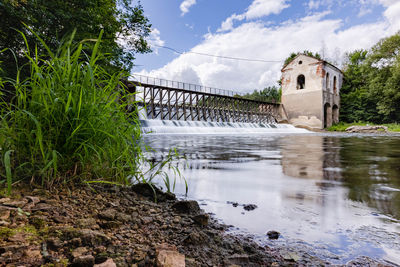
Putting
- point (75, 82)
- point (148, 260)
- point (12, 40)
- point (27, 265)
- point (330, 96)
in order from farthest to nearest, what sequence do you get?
point (330, 96) < point (12, 40) < point (75, 82) < point (148, 260) < point (27, 265)

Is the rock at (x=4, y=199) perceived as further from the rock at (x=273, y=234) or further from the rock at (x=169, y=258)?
the rock at (x=273, y=234)

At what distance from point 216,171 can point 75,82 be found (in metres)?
1.44

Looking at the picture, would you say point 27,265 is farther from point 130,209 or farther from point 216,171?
point 216,171

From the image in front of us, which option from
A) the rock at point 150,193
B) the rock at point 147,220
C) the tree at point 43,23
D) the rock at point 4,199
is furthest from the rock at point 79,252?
the tree at point 43,23

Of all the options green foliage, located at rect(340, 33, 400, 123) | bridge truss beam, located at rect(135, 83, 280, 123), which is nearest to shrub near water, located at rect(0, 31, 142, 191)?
bridge truss beam, located at rect(135, 83, 280, 123)

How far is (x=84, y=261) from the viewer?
561mm

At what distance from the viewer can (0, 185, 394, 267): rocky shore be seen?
1.93 feet

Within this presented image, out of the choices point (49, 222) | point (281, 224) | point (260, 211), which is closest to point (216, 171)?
point (260, 211)

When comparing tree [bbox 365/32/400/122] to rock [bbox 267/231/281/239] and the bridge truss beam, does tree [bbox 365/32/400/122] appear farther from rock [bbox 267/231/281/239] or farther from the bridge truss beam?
rock [bbox 267/231/281/239]

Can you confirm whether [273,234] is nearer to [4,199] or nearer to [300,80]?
[4,199]

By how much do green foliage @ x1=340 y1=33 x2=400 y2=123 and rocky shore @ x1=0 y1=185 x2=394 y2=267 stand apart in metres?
25.1

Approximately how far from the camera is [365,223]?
3.27ft

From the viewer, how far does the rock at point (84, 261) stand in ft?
1.82

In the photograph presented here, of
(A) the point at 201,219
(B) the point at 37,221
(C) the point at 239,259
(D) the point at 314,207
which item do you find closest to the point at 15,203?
(B) the point at 37,221
